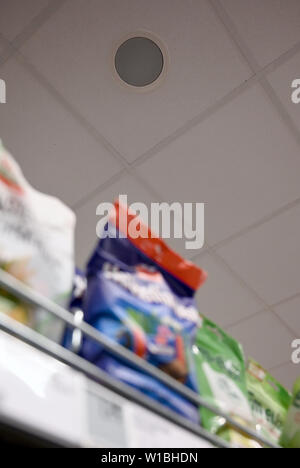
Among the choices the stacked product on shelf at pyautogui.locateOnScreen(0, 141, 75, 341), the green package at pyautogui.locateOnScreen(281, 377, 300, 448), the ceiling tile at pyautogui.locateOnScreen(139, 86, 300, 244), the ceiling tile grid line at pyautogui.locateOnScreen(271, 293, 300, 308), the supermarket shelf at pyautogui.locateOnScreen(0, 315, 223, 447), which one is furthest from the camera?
the ceiling tile grid line at pyautogui.locateOnScreen(271, 293, 300, 308)

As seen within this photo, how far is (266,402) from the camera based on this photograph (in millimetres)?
1140

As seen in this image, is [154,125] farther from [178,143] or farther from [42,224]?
[42,224]

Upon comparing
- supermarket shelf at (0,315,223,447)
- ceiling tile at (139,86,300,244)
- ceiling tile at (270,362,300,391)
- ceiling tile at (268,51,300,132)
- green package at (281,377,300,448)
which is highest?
ceiling tile at (268,51,300,132)

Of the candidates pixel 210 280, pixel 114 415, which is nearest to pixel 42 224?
pixel 114 415

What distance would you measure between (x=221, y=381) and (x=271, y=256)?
64.8 inches

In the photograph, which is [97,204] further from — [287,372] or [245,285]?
[287,372]

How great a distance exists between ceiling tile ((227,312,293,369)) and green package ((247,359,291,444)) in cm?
155

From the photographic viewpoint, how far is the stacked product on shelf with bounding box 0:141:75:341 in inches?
24.3

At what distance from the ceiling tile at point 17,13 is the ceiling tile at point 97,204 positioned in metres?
0.75

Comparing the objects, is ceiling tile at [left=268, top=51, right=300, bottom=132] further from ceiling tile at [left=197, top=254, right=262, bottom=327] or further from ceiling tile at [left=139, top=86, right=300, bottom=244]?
ceiling tile at [left=197, top=254, right=262, bottom=327]

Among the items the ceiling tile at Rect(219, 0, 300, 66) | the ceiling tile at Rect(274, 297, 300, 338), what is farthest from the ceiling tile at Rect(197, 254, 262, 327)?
the ceiling tile at Rect(219, 0, 300, 66)

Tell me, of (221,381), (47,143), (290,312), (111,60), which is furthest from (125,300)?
(290,312)

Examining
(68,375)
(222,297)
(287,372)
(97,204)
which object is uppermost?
(97,204)

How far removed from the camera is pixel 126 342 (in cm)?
70
